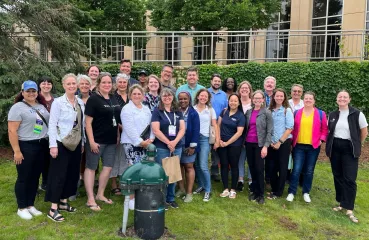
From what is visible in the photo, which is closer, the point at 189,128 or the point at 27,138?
the point at 27,138

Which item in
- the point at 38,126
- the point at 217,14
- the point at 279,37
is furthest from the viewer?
the point at 279,37

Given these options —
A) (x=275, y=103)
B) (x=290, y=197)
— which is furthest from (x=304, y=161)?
(x=275, y=103)

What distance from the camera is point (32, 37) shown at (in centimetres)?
899

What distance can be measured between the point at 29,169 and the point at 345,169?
14.9 feet

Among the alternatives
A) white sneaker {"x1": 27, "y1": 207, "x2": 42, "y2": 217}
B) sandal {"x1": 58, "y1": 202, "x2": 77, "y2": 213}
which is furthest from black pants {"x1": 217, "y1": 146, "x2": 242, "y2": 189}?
white sneaker {"x1": 27, "y1": 207, "x2": 42, "y2": 217}

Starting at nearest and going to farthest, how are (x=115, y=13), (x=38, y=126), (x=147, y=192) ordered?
(x=147, y=192) < (x=38, y=126) < (x=115, y=13)

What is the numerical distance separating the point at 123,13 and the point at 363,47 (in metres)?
12.5

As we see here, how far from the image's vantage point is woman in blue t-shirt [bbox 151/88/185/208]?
4.89 meters

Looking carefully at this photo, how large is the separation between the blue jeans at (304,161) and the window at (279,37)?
21.6 ft

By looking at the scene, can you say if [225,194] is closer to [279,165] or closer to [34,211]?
[279,165]

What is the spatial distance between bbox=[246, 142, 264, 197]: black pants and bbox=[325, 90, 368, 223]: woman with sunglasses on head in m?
1.06

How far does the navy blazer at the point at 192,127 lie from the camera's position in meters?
5.24

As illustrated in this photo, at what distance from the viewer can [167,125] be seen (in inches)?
194

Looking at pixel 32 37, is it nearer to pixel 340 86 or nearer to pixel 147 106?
pixel 147 106
